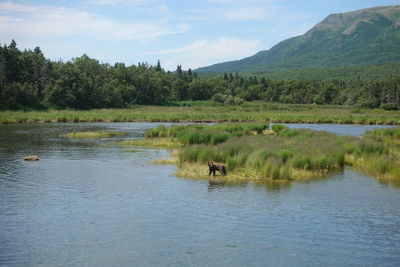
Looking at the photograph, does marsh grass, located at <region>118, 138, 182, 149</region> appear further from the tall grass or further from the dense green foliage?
the tall grass

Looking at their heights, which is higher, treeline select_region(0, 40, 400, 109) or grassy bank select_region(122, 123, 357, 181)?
treeline select_region(0, 40, 400, 109)

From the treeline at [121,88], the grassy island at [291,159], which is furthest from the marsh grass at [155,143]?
the treeline at [121,88]

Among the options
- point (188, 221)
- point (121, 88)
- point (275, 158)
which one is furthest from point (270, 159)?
point (121, 88)

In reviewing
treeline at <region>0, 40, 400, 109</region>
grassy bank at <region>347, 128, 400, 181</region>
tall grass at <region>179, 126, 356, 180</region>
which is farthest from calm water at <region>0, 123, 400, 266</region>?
treeline at <region>0, 40, 400, 109</region>

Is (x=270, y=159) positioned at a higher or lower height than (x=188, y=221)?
higher

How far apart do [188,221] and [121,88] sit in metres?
115

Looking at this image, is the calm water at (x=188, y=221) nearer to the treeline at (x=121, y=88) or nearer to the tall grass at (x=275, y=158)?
the tall grass at (x=275, y=158)

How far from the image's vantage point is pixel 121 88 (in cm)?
13025

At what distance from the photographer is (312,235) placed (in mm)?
17047

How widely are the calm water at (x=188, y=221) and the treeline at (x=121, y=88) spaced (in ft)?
244

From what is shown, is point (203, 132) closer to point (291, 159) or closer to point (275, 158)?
point (291, 159)

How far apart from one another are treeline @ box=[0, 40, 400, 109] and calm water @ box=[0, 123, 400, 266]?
74308 millimetres

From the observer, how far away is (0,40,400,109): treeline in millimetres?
106250

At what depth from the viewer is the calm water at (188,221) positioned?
15.0 m
